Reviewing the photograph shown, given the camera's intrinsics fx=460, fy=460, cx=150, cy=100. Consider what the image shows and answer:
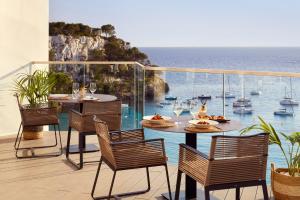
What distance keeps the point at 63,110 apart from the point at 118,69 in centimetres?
105

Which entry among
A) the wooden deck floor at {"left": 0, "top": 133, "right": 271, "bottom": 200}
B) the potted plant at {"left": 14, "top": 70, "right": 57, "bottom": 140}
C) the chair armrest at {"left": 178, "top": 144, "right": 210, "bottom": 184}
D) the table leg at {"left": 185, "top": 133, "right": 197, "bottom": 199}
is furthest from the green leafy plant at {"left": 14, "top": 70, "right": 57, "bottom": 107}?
the chair armrest at {"left": 178, "top": 144, "right": 210, "bottom": 184}

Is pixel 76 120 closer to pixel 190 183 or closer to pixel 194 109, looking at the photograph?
pixel 194 109

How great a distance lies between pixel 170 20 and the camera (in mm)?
38250

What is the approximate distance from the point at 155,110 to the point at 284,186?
259cm

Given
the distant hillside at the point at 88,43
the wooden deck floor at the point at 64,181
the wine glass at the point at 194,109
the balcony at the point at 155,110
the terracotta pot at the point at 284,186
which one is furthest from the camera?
the distant hillside at the point at 88,43

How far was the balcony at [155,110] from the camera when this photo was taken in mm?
4387

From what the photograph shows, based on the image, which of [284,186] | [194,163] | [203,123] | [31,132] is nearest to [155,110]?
[31,132]

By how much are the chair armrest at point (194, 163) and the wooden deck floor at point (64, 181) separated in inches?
30.4

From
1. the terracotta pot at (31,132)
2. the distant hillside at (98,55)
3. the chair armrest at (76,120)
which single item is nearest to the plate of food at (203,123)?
the chair armrest at (76,120)

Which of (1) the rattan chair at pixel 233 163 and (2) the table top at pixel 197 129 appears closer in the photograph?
(1) the rattan chair at pixel 233 163

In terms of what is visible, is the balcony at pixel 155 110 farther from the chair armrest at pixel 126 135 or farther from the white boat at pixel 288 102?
the chair armrest at pixel 126 135

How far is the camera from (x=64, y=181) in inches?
182

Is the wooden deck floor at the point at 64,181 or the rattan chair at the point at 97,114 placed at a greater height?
the rattan chair at the point at 97,114

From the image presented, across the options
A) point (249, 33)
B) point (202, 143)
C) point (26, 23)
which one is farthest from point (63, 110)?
point (249, 33)
